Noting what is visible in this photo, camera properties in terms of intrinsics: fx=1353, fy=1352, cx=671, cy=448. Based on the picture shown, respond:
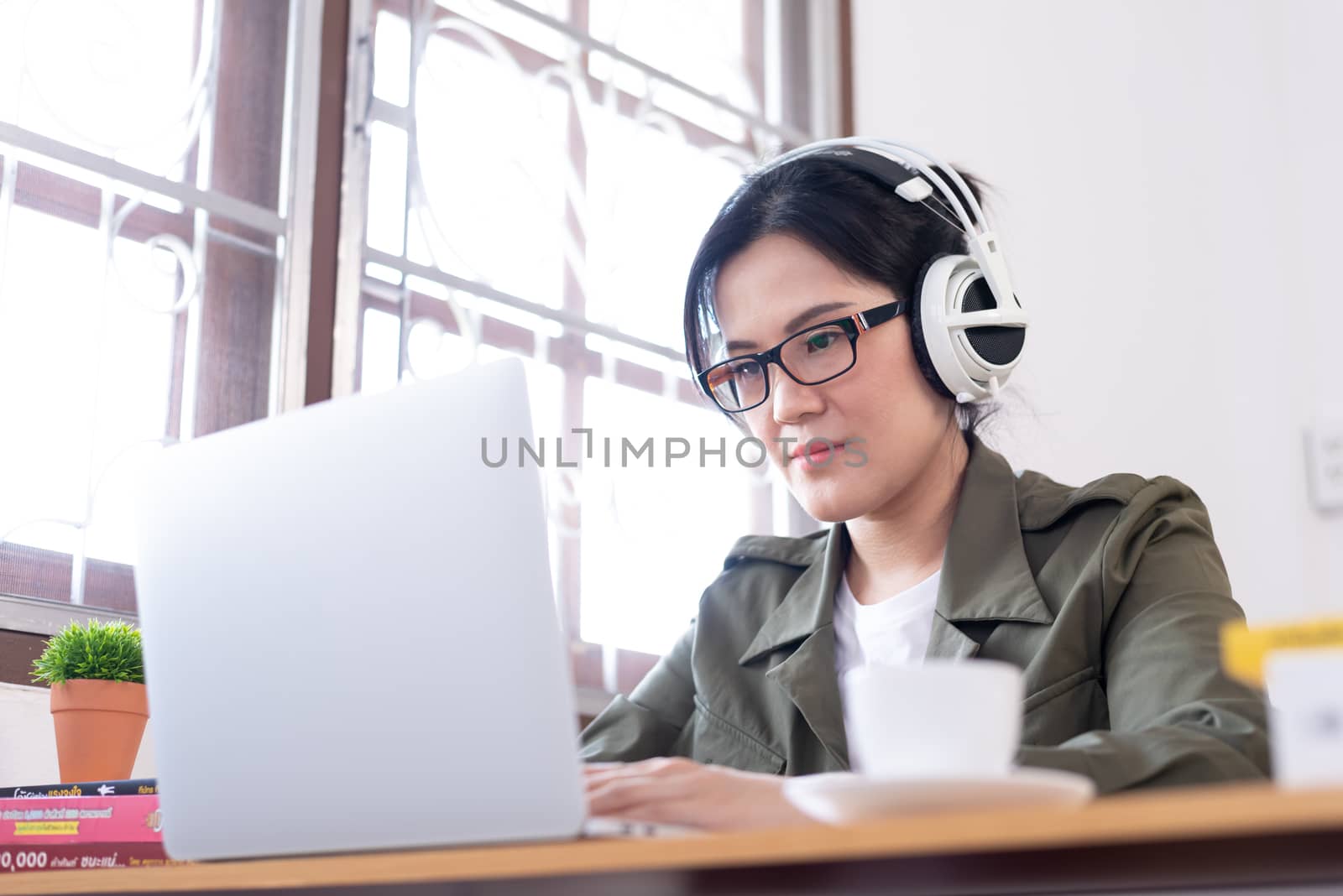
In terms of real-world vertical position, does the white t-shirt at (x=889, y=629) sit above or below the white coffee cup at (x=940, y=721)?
above

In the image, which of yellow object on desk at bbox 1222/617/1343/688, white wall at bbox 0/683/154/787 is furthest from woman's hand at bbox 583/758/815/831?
white wall at bbox 0/683/154/787

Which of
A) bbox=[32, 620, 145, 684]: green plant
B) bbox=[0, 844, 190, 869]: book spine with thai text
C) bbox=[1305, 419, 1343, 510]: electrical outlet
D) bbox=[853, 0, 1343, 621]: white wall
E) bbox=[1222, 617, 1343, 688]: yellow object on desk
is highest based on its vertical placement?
bbox=[853, 0, 1343, 621]: white wall

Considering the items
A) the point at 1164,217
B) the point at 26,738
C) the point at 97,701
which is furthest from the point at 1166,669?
the point at 1164,217

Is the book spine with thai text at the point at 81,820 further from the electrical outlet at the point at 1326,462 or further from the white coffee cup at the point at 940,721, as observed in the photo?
the electrical outlet at the point at 1326,462

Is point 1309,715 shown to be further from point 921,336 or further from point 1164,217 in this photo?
point 1164,217

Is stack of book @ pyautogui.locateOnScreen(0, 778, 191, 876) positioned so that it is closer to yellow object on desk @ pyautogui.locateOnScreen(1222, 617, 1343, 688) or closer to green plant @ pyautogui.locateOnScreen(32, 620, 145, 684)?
green plant @ pyautogui.locateOnScreen(32, 620, 145, 684)

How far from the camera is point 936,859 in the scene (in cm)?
53

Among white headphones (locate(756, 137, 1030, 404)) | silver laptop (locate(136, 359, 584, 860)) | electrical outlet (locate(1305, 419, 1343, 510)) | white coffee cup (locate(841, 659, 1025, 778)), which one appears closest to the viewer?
white coffee cup (locate(841, 659, 1025, 778))

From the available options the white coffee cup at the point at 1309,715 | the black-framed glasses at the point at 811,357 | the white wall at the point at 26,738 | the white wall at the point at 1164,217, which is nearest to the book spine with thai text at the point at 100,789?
the white wall at the point at 26,738

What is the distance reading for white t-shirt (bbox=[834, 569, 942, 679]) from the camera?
1424mm

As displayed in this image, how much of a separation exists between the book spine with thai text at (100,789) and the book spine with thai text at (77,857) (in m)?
0.04

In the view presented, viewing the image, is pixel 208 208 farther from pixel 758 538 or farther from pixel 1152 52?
pixel 1152 52

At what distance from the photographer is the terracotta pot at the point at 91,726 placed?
4.23 feet

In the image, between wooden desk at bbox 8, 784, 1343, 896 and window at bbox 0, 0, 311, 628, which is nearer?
wooden desk at bbox 8, 784, 1343, 896
